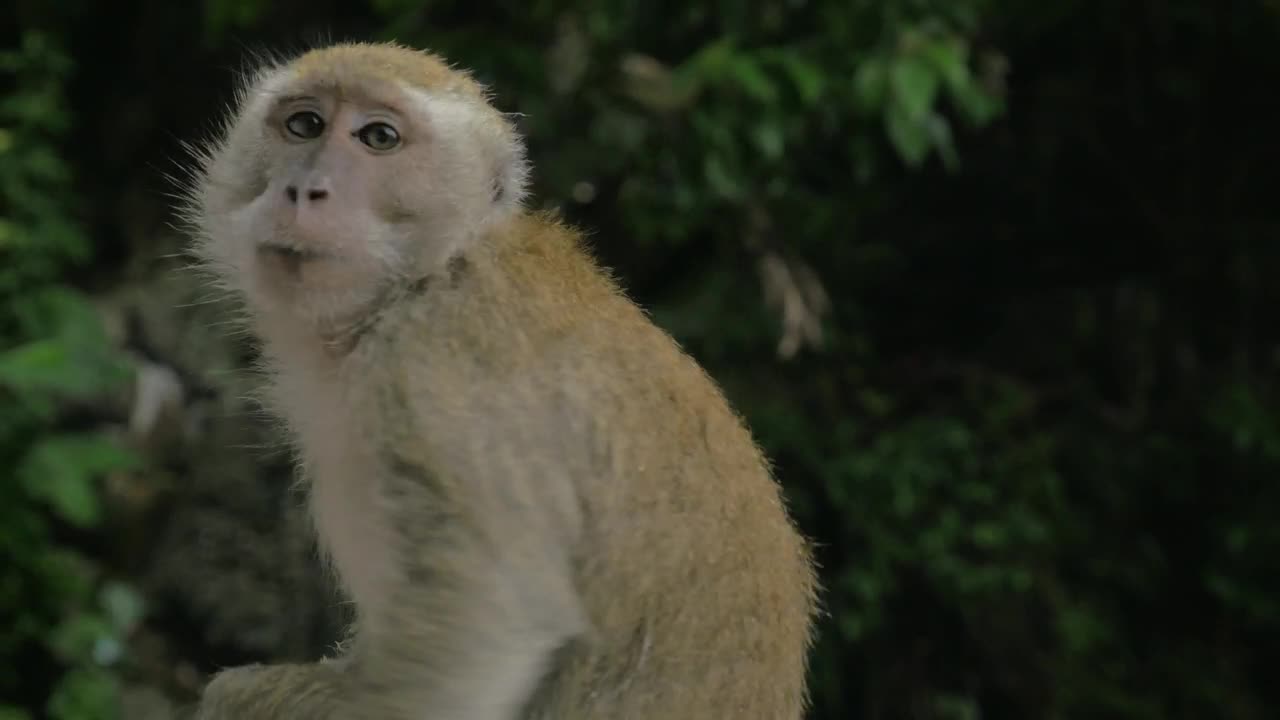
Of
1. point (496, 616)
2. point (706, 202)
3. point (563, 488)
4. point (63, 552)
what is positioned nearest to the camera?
point (496, 616)

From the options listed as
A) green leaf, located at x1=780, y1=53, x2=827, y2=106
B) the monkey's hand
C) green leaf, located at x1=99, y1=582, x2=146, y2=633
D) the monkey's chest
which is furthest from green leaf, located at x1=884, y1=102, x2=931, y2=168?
green leaf, located at x1=99, y1=582, x2=146, y2=633

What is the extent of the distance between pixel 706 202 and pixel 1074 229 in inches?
88.6

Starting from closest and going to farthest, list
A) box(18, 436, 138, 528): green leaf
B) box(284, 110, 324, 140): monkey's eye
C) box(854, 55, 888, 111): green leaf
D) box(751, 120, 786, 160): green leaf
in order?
box(284, 110, 324, 140): monkey's eye < box(18, 436, 138, 528): green leaf < box(854, 55, 888, 111): green leaf < box(751, 120, 786, 160): green leaf

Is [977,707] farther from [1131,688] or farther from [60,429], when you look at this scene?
[60,429]

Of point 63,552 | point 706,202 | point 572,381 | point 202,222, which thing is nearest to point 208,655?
point 63,552

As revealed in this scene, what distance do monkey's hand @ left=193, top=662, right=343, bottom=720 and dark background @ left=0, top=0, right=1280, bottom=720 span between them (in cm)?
166

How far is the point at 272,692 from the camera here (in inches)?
87.3

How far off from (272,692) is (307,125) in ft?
3.07

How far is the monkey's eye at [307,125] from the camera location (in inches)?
88.5

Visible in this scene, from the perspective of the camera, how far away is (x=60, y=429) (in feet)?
15.1

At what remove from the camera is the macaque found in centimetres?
196

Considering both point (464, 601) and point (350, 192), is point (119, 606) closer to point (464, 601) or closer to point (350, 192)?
point (350, 192)

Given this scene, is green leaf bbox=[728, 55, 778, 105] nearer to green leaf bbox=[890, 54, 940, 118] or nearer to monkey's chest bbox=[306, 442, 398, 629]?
green leaf bbox=[890, 54, 940, 118]

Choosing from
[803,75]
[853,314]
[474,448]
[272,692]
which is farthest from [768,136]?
[272,692]
